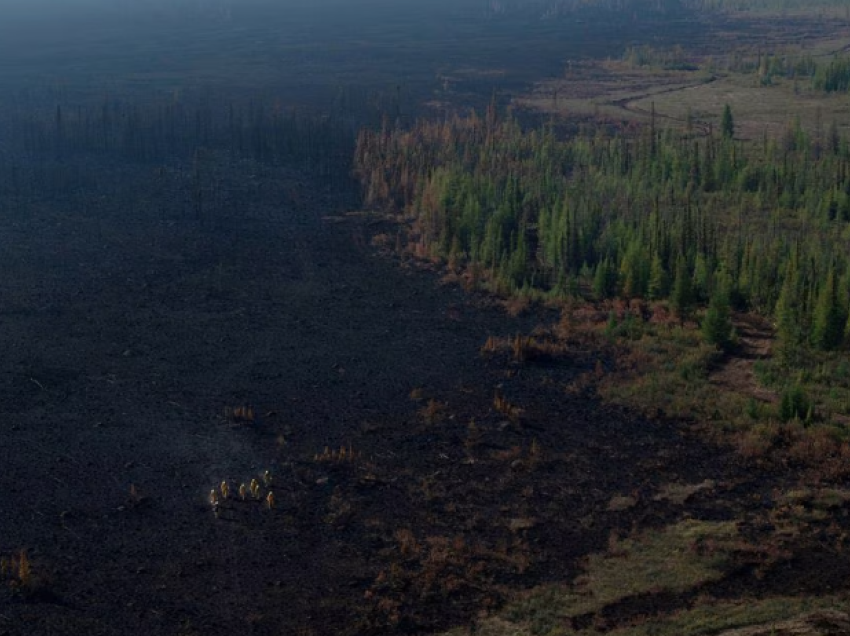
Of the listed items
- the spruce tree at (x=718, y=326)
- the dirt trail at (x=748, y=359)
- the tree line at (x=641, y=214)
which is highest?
the tree line at (x=641, y=214)

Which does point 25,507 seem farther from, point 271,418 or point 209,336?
point 209,336

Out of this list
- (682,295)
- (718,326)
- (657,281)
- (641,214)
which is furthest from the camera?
(641,214)

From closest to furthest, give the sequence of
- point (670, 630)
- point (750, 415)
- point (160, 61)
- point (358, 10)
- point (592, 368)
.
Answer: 1. point (670, 630)
2. point (750, 415)
3. point (592, 368)
4. point (160, 61)
5. point (358, 10)

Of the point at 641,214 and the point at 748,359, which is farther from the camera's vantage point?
the point at 641,214

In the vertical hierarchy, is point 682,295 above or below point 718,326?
above

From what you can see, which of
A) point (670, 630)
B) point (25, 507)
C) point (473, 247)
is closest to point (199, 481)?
point (25, 507)

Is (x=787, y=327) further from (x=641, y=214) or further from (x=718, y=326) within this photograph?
(x=641, y=214)

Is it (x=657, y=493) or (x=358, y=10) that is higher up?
(x=358, y=10)

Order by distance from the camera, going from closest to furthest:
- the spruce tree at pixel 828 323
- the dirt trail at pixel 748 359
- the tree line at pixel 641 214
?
the dirt trail at pixel 748 359 → the spruce tree at pixel 828 323 → the tree line at pixel 641 214

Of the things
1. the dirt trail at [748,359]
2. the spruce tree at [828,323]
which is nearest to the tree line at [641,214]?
the spruce tree at [828,323]

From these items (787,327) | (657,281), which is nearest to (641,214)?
(657,281)

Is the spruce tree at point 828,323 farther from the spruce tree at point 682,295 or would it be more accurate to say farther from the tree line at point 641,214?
the spruce tree at point 682,295
